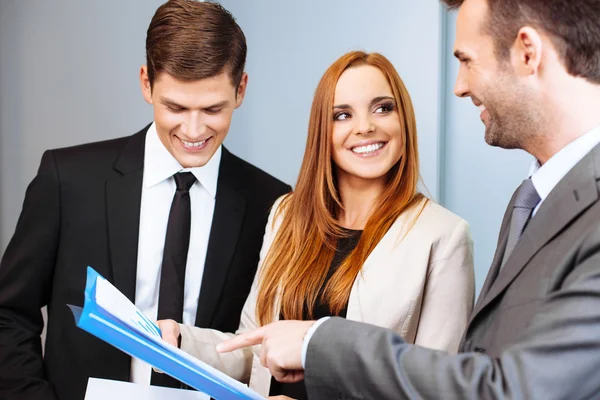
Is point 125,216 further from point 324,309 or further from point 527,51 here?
point 527,51

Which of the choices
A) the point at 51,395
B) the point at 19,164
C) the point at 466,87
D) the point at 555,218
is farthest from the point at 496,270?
the point at 19,164

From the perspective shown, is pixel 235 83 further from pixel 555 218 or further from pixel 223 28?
pixel 555 218

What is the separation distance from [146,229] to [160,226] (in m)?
0.04

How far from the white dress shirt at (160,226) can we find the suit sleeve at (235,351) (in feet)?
0.41

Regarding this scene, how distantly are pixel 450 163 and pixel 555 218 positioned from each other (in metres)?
1.47

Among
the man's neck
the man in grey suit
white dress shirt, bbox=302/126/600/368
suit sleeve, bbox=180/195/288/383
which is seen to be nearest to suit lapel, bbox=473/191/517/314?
the man in grey suit

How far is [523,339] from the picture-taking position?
1.09 metres

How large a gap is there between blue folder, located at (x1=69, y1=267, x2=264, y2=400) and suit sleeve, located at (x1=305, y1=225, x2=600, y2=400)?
0.15m

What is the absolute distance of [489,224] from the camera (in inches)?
103

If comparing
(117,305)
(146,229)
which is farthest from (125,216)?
(117,305)

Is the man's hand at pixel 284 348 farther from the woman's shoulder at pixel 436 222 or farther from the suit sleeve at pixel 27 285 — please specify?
the suit sleeve at pixel 27 285

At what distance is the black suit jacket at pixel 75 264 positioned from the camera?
6.43 ft

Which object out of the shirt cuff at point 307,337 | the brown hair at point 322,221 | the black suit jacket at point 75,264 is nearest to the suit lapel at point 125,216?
the black suit jacket at point 75,264

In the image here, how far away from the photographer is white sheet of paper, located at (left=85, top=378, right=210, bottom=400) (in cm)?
145
